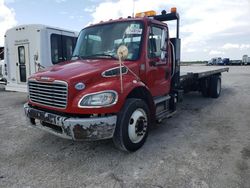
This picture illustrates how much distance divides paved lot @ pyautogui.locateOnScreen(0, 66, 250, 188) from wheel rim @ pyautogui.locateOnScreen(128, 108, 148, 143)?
272 millimetres

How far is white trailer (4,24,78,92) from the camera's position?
8.34m

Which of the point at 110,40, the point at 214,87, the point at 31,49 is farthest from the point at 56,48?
the point at 214,87

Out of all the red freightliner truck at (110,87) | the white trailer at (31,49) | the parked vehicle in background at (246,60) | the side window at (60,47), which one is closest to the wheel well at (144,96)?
the red freightliner truck at (110,87)

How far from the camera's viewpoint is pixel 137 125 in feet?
13.6

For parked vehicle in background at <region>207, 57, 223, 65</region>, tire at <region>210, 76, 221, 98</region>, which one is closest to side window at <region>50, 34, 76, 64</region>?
tire at <region>210, 76, 221, 98</region>

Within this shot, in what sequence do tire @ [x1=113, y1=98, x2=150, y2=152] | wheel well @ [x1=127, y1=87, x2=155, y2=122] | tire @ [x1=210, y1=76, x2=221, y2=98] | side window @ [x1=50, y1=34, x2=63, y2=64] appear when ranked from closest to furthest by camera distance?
tire @ [x1=113, y1=98, x2=150, y2=152], wheel well @ [x1=127, y1=87, x2=155, y2=122], side window @ [x1=50, y1=34, x2=63, y2=64], tire @ [x1=210, y1=76, x2=221, y2=98]

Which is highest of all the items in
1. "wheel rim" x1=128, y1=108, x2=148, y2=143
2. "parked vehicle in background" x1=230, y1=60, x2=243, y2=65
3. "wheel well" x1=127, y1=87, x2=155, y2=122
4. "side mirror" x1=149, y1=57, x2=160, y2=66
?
"parked vehicle in background" x1=230, y1=60, x2=243, y2=65

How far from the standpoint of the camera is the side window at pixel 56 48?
8703 millimetres

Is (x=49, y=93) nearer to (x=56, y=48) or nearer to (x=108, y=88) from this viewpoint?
(x=108, y=88)

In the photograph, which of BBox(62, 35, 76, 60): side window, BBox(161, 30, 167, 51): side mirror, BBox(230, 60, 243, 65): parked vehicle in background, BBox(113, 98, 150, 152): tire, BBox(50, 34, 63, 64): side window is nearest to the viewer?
BBox(113, 98, 150, 152): tire

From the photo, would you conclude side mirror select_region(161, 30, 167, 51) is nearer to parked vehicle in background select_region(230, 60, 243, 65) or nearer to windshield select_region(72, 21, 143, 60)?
windshield select_region(72, 21, 143, 60)

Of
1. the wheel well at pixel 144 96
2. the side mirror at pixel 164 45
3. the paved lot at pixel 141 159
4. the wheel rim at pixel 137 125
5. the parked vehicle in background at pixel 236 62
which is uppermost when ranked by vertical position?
the parked vehicle in background at pixel 236 62

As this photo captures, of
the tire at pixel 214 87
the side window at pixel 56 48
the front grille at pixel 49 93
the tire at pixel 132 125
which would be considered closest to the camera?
the front grille at pixel 49 93

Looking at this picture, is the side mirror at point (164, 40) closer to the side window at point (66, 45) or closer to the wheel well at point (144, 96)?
the wheel well at point (144, 96)
